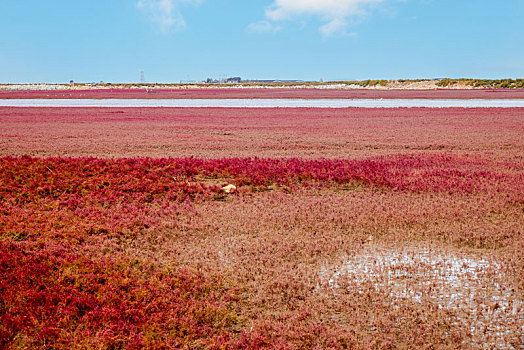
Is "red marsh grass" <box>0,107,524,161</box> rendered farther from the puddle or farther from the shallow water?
the shallow water

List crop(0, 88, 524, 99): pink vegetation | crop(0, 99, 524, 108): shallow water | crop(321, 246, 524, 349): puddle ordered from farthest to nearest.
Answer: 1. crop(0, 88, 524, 99): pink vegetation
2. crop(0, 99, 524, 108): shallow water
3. crop(321, 246, 524, 349): puddle

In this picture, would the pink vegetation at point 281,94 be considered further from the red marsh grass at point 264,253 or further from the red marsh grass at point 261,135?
the red marsh grass at point 264,253

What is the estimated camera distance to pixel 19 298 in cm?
748

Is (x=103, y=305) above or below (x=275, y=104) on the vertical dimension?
below

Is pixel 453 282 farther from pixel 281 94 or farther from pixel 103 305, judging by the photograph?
pixel 281 94

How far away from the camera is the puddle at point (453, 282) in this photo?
720cm

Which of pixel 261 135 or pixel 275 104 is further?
pixel 275 104

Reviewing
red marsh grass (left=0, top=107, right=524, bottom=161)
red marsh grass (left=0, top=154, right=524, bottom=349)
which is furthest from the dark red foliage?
red marsh grass (left=0, top=107, right=524, bottom=161)

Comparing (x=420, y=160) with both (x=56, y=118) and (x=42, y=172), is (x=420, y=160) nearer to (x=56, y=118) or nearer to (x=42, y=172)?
(x=42, y=172)

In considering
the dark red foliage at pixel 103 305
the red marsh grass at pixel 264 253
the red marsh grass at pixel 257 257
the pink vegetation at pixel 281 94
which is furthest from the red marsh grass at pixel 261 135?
the pink vegetation at pixel 281 94

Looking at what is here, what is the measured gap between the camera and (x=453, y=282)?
29.0 ft

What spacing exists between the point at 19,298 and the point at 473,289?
9137 mm

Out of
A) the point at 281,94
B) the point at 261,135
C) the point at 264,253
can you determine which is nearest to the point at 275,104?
the point at 261,135

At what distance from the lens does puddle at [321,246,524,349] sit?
23.6 ft
